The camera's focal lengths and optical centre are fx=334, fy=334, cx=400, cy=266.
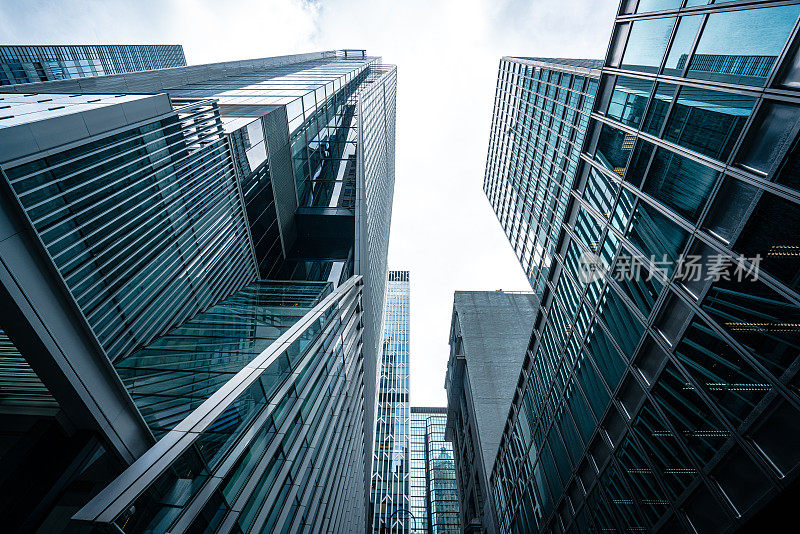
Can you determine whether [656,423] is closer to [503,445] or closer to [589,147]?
[589,147]

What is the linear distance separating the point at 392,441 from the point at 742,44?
97937mm

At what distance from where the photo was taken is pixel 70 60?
79.6 metres

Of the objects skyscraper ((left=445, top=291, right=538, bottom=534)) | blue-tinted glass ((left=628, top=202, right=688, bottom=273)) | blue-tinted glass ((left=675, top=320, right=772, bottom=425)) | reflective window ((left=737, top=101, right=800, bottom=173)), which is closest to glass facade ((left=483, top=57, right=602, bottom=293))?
skyscraper ((left=445, top=291, right=538, bottom=534))

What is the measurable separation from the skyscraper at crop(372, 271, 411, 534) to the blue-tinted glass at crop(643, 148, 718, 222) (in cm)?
8179

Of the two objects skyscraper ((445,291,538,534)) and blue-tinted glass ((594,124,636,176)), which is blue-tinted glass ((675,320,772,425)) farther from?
skyscraper ((445,291,538,534))

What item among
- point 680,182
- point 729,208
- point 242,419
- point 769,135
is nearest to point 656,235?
point 680,182

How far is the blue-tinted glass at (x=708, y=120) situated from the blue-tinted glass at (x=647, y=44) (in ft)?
6.76

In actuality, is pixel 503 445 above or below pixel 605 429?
below

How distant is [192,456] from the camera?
742cm

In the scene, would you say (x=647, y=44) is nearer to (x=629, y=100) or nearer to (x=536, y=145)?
(x=629, y=100)

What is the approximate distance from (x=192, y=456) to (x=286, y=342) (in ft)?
15.7

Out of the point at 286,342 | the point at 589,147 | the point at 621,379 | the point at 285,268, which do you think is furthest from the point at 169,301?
the point at 589,147

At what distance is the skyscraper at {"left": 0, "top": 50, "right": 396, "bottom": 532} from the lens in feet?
20.6

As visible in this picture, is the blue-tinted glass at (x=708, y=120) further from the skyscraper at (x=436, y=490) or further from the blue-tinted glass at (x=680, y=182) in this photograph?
the skyscraper at (x=436, y=490)
